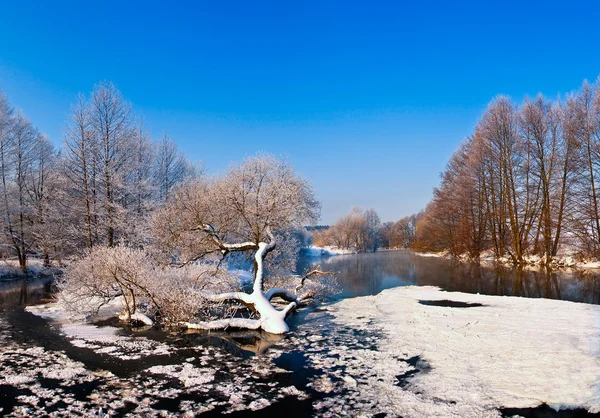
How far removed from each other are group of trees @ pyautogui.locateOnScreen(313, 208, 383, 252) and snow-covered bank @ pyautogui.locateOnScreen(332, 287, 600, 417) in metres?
79.7

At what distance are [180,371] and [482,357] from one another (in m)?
6.21

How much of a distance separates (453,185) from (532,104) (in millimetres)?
13578

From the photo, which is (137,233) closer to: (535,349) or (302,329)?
(302,329)

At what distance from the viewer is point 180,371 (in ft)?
23.5

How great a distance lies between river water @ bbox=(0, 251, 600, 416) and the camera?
5523 millimetres

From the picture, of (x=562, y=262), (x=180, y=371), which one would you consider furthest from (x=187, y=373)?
(x=562, y=262)

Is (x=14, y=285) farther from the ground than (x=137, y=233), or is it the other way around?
(x=137, y=233)

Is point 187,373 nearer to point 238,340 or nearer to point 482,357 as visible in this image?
point 238,340

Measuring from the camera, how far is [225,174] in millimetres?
16062

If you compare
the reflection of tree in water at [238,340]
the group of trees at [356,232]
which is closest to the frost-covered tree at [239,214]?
the reflection of tree in water at [238,340]

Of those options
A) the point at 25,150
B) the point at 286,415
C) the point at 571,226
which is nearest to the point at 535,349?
the point at 286,415

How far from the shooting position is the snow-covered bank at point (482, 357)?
546 cm

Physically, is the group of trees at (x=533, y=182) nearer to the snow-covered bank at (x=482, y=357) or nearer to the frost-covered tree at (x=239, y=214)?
the snow-covered bank at (x=482, y=357)

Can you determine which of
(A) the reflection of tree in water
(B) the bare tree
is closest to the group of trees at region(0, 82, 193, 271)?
(B) the bare tree
